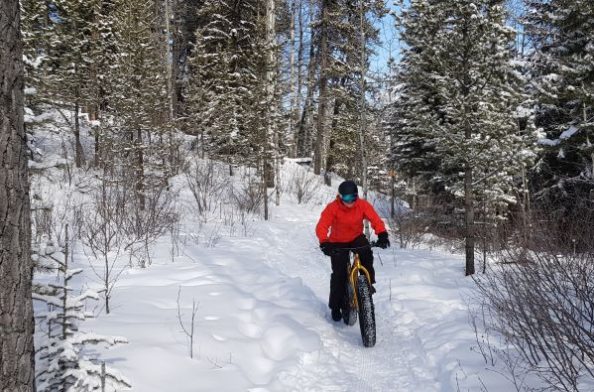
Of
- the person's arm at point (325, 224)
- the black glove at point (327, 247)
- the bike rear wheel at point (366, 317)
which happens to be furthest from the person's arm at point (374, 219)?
the bike rear wheel at point (366, 317)

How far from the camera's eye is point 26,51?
12078 millimetres

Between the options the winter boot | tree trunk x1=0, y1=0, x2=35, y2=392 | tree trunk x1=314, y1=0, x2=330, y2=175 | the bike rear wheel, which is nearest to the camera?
tree trunk x1=0, y1=0, x2=35, y2=392

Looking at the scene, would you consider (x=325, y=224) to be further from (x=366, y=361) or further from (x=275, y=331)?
(x=366, y=361)

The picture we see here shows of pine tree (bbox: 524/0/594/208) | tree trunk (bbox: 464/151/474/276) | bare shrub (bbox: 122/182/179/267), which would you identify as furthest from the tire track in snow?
pine tree (bbox: 524/0/594/208)

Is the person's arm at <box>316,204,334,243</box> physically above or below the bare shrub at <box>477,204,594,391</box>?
above

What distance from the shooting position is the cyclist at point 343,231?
559 centimetres

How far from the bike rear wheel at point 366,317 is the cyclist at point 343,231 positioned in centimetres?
38

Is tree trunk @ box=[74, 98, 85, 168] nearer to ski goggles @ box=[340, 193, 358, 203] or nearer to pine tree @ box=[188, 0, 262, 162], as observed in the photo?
pine tree @ box=[188, 0, 262, 162]

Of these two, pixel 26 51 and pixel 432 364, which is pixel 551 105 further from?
pixel 26 51

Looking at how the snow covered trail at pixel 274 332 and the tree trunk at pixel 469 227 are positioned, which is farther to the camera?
the tree trunk at pixel 469 227

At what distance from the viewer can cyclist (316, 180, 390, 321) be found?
5.59 metres

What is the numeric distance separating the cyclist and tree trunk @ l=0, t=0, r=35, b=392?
375 centimetres

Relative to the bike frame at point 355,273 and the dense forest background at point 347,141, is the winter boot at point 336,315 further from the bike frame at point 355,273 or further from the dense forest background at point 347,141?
the dense forest background at point 347,141

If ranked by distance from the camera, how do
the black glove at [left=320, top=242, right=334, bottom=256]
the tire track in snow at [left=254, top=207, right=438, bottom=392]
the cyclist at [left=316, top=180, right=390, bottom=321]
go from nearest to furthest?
the tire track in snow at [left=254, top=207, right=438, bottom=392], the black glove at [left=320, top=242, right=334, bottom=256], the cyclist at [left=316, top=180, right=390, bottom=321]
